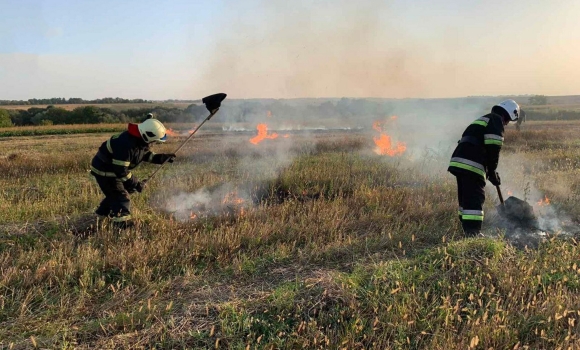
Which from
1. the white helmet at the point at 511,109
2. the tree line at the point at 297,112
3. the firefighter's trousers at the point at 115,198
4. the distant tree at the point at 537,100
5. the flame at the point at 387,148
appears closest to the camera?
the firefighter's trousers at the point at 115,198

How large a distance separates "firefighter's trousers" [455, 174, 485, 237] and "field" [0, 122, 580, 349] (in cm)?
29

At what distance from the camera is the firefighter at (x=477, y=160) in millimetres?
5367

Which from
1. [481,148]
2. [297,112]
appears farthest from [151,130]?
[297,112]

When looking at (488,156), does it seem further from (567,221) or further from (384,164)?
(384,164)

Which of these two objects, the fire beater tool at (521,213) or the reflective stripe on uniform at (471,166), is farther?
the fire beater tool at (521,213)

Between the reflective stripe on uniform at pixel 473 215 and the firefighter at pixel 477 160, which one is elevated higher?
the firefighter at pixel 477 160

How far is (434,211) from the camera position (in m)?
6.39

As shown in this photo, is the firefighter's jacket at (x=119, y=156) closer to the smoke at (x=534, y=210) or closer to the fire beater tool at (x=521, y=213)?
the smoke at (x=534, y=210)

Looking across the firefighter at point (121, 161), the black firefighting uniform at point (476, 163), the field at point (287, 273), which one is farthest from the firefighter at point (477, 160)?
the firefighter at point (121, 161)

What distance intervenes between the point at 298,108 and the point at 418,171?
39.6 ft

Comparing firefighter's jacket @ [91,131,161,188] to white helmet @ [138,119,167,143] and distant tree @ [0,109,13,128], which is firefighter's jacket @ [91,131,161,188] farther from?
distant tree @ [0,109,13,128]

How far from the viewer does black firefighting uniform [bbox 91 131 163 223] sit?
5.38m

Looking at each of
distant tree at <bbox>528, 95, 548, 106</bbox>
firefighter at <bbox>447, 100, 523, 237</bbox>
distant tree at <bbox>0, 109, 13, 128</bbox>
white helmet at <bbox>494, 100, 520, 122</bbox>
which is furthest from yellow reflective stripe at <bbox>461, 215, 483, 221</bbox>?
distant tree at <bbox>528, 95, 548, 106</bbox>

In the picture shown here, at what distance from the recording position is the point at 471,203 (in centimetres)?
539
